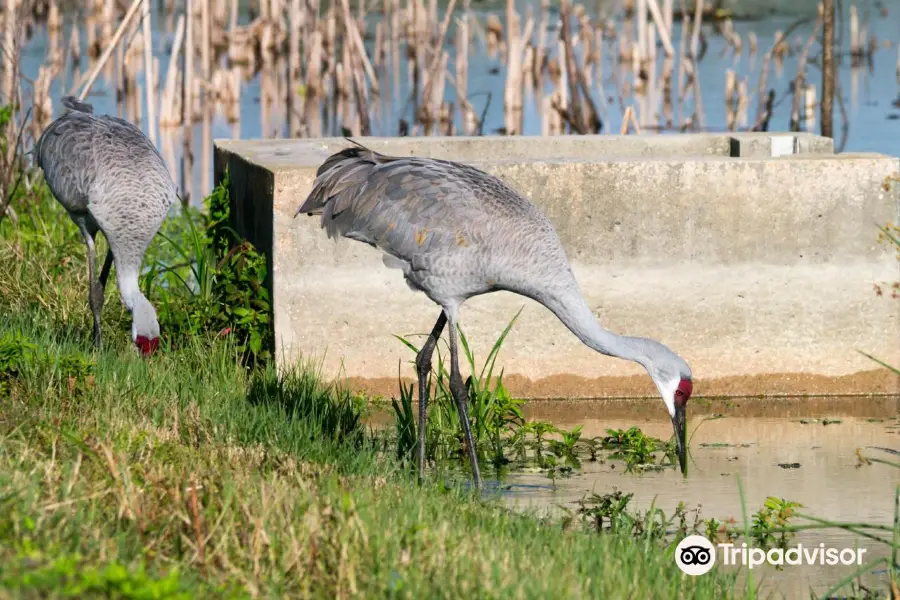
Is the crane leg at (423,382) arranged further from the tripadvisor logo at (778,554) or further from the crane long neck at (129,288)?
the crane long neck at (129,288)

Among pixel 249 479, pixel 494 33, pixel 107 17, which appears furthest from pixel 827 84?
pixel 494 33

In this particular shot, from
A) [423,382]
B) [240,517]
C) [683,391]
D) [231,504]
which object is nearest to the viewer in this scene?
[240,517]

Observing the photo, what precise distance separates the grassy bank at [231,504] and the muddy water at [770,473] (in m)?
0.49

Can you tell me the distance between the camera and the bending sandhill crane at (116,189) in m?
7.86

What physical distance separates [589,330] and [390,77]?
15120 mm

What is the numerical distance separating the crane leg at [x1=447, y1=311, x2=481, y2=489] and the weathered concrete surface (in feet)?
3.57

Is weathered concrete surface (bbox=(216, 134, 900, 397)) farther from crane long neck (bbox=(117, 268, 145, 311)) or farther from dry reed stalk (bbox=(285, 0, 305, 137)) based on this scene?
dry reed stalk (bbox=(285, 0, 305, 137))

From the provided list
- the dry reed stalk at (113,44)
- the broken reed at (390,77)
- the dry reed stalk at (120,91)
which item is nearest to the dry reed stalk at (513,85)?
the broken reed at (390,77)

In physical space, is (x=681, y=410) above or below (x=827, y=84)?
below

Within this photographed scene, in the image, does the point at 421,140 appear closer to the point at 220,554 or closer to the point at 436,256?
the point at 436,256

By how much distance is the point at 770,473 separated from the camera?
652 centimetres

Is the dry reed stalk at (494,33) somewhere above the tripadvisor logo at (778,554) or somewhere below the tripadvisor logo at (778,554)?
above

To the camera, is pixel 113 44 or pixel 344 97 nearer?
pixel 113 44

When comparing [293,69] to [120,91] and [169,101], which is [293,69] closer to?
[169,101]
